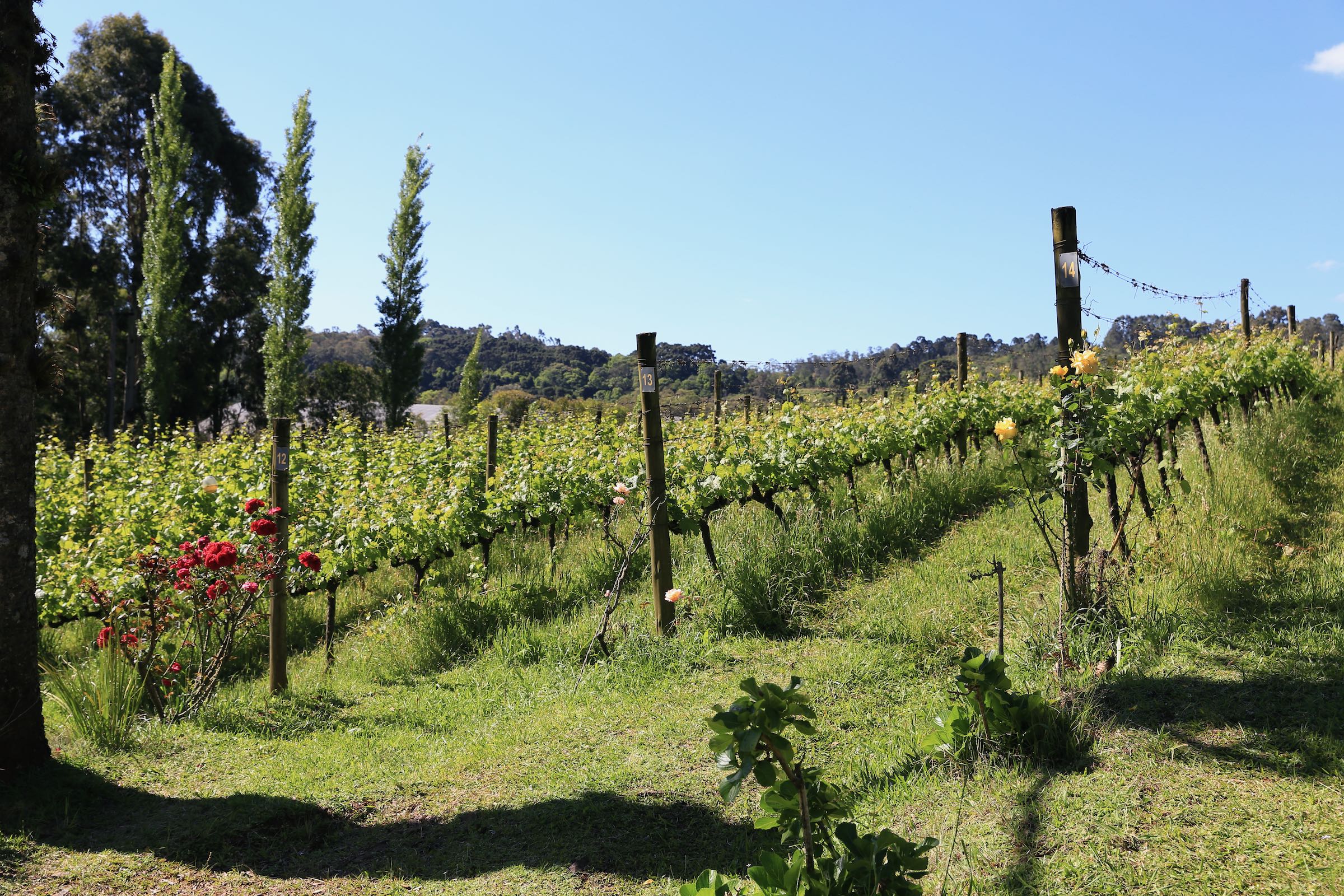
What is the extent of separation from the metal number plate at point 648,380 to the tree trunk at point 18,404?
300cm

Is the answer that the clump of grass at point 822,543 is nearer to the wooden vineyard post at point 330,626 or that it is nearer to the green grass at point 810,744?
the green grass at point 810,744

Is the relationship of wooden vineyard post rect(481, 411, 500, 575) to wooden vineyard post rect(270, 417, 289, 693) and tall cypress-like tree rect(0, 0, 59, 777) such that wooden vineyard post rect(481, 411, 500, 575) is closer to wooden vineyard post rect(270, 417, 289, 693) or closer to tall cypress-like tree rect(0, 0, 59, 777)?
wooden vineyard post rect(270, 417, 289, 693)

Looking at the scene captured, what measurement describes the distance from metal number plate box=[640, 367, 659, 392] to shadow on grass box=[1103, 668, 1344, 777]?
9.46 ft

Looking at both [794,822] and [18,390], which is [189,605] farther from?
[794,822]

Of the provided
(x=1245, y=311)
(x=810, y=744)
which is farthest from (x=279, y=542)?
(x=1245, y=311)

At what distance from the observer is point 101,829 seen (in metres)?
3.38

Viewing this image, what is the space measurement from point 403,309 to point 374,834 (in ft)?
82.0

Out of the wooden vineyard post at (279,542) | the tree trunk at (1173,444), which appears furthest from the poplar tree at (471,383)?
the tree trunk at (1173,444)

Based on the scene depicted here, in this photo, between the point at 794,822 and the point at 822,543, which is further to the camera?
the point at 822,543

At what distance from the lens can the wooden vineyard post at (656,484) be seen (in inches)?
204

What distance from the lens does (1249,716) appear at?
297 centimetres

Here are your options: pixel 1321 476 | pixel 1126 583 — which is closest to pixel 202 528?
pixel 1126 583

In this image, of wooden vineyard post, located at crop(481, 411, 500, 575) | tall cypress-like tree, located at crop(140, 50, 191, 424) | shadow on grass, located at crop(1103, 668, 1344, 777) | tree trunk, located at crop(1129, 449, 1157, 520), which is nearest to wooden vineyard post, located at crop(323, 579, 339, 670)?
wooden vineyard post, located at crop(481, 411, 500, 575)

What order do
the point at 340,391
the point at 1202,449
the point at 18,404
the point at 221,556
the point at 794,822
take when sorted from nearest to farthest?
the point at 794,822
the point at 18,404
the point at 221,556
the point at 1202,449
the point at 340,391
